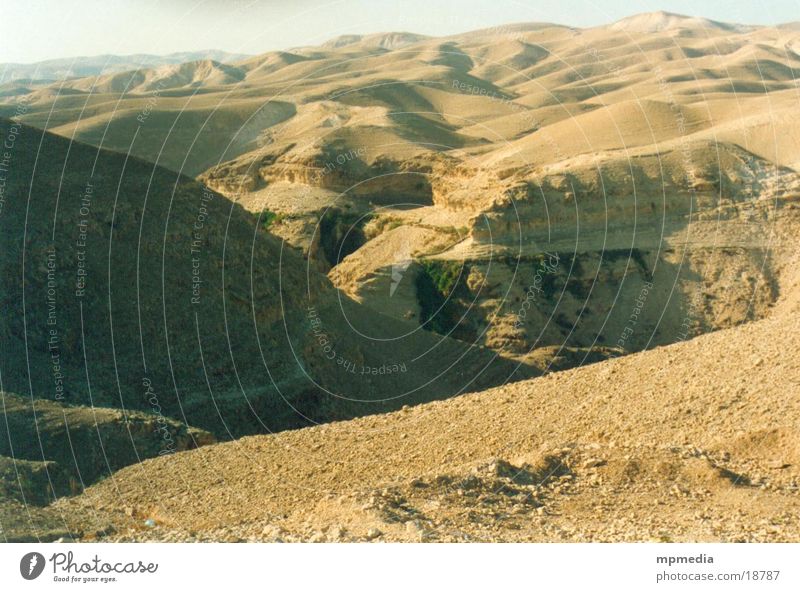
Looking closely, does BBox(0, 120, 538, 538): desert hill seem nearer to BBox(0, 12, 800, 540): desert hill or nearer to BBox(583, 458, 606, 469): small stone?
BBox(0, 12, 800, 540): desert hill

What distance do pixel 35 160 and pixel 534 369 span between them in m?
14.5

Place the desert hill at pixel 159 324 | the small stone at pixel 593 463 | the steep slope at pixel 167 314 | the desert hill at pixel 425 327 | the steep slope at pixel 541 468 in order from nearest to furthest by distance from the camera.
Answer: the steep slope at pixel 541 468 < the desert hill at pixel 425 327 < the small stone at pixel 593 463 < the desert hill at pixel 159 324 < the steep slope at pixel 167 314

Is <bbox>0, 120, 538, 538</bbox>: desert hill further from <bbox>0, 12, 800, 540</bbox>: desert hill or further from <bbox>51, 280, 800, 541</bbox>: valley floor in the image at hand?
<bbox>51, 280, 800, 541</bbox>: valley floor

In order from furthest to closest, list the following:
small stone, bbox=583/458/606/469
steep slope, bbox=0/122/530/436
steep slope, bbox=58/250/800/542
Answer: steep slope, bbox=0/122/530/436 < small stone, bbox=583/458/606/469 < steep slope, bbox=58/250/800/542

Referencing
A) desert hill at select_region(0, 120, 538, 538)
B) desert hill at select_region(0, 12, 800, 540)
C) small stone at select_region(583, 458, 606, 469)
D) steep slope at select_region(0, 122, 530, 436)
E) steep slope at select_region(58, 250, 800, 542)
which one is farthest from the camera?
steep slope at select_region(0, 122, 530, 436)

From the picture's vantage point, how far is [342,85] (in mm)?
85375

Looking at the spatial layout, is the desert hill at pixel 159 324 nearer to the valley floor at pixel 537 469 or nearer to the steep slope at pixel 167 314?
the steep slope at pixel 167 314

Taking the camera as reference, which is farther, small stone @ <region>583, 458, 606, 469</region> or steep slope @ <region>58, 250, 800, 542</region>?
small stone @ <region>583, 458, 606, 469</region>

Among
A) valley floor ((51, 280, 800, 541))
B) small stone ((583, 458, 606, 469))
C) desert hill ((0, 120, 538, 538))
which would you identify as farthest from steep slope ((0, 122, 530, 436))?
small stone ((583, 458, 606, 469))

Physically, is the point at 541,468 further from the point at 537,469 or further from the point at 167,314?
the point at 167,314

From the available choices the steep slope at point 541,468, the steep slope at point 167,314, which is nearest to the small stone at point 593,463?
the steep slope at point 541,468

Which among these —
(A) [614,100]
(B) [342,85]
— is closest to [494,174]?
(B) [342,85]

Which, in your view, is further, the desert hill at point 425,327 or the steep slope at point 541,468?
the desert hill at point 425,327

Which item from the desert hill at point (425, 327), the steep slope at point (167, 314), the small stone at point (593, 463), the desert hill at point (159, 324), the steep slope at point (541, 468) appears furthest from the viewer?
the steep slope at point (167, 314)
